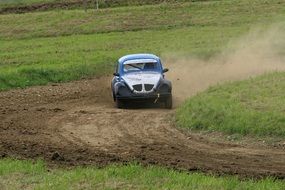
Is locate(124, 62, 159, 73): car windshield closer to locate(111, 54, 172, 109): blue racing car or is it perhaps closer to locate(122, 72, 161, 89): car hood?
locate(111, 54, 172, 109): blue racing car

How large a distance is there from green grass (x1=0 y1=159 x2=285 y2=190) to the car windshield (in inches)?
427

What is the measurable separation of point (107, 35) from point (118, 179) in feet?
96.5

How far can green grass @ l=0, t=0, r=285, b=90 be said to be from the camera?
31.1 metres

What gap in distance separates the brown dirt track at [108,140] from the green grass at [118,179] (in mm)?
776

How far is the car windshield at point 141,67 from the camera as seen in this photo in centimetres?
2444

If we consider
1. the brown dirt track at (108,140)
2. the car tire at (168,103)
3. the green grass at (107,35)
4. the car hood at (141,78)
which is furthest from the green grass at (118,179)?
the green grass at (107,35)

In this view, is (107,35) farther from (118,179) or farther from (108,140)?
(118,179)

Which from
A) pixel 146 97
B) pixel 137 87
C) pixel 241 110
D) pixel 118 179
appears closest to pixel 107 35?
pixel 137 87

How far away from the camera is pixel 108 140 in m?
17.4

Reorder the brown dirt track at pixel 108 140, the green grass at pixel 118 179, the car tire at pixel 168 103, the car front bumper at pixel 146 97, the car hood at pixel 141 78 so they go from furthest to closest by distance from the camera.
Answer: the car hood at pixel 141 78 → the car tire at pixel 168 103 → the car front bumper at pixel 146 97 → the brown dirt track at pixel 108 140 → the green grass at pixel 118 179

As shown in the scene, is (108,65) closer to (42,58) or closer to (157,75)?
(42,58)

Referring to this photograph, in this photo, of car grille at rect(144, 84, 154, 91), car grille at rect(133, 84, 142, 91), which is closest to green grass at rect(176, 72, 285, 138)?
car grille at rect(144, 84, 154, 91)

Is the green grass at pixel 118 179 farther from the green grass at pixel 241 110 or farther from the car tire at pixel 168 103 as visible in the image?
the car tire at pixel 168 103

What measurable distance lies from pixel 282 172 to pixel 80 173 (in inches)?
164
